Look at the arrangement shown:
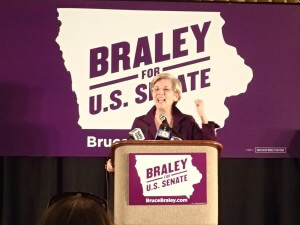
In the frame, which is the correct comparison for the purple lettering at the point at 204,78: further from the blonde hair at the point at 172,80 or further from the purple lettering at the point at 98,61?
the purple lettering at the point at 98,61

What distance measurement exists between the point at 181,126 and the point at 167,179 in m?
1.32

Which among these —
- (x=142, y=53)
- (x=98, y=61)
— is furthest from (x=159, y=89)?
(x=98, y=61)

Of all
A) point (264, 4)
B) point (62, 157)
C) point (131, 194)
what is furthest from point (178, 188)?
point (264, 4)

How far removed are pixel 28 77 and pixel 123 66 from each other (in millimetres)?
634

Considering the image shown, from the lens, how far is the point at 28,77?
3846mm

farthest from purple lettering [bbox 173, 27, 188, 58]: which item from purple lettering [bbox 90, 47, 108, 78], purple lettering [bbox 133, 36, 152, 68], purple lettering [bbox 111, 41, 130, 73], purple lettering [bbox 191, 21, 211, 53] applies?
purple lettering [bbox 90, 47, 108, 78]

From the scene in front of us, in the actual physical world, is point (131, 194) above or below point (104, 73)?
below

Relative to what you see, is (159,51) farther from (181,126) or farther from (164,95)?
(181,126)

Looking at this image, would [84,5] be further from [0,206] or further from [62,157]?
[0,206]

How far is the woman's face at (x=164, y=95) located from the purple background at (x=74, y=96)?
31cm

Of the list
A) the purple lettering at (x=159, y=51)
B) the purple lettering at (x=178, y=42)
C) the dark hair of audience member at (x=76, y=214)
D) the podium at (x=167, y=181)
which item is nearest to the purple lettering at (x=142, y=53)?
the purple lettering at (x=159, y=51)

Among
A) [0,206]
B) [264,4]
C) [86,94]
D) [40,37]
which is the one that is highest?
[264,4]

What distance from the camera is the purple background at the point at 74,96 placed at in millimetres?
3803

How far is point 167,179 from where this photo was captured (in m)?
2.39
